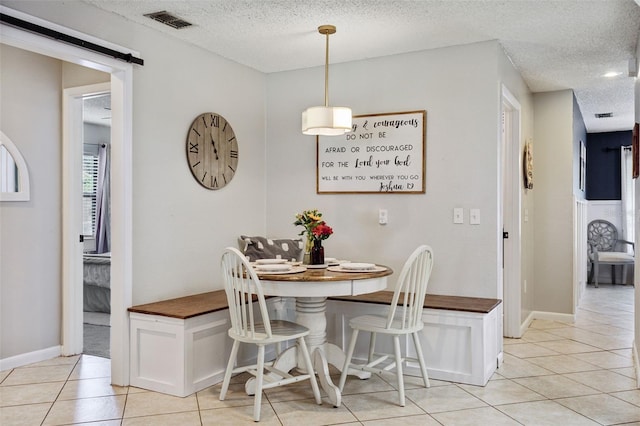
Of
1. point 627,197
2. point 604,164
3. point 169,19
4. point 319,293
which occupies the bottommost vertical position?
point 319,293

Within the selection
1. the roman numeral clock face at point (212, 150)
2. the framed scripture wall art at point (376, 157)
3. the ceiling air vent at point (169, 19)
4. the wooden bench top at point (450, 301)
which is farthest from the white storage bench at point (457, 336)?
the ceiling air vent at point (169, 19)

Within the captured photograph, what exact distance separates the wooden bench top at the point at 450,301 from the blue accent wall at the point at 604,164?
5.82m

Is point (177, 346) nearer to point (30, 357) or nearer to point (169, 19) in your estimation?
point (30, 357)

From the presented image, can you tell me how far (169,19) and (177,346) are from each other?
2.07 meters

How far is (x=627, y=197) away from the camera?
27.0ft

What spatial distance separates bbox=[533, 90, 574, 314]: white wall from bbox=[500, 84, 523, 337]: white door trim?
0.98 meters

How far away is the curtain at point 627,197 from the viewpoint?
323 inches

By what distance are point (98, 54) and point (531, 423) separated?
323 centimetres

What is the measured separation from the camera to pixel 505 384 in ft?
11.4

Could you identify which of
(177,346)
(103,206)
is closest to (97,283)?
(103,206)

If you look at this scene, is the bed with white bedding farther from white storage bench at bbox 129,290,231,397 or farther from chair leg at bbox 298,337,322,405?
chair leg at bbox 298,337,322,405

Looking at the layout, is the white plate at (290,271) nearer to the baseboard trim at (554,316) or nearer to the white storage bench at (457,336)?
the white storage bench at (457,336)

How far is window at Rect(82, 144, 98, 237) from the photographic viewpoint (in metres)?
7.52

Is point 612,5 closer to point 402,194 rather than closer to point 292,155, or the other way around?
point 402,194
